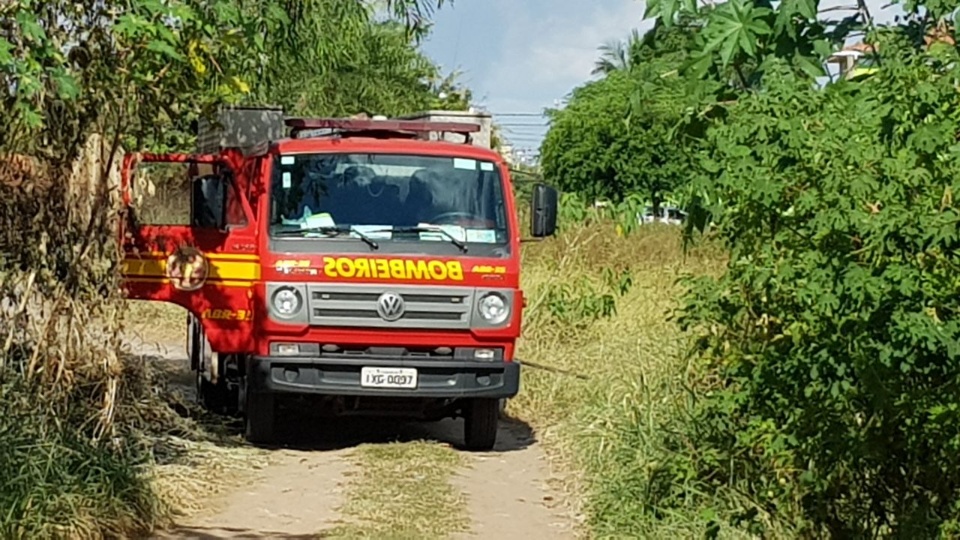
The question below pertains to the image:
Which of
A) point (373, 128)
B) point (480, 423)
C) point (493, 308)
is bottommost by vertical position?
point (480, 423)

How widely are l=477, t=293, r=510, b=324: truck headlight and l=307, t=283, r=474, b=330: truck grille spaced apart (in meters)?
0.20

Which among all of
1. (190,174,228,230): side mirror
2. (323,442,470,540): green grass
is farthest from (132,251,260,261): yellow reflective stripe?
(323,442,470,540): green grass

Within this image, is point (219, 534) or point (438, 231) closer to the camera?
point (219, 534)

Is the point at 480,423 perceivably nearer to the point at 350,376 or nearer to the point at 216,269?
the point at 350,376

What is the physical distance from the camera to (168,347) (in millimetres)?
20672

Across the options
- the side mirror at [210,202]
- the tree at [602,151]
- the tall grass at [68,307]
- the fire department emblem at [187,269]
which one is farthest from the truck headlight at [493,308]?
the tree at [602,151]

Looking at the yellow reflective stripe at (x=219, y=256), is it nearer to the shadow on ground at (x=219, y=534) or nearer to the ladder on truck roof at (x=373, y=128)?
the ladder on truck roof at (x=373, y=128)

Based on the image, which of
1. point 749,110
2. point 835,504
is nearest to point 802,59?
point 749,110

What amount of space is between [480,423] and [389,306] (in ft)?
4.81

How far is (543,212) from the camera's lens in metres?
13.3

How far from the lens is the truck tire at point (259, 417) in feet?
41.5

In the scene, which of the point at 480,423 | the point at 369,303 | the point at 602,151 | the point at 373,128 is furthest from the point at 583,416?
the point at 602,151

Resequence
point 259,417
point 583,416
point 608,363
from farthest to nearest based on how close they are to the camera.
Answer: point 608,363 < point 583,416 < point 259,417

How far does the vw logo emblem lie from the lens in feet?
40.3
